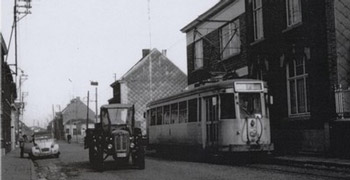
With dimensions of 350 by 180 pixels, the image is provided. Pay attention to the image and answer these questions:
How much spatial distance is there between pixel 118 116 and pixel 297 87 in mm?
7391

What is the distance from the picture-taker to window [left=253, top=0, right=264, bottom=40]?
76.2ft

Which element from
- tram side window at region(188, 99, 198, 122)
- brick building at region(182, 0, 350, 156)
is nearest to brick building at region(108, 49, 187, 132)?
brick building at region(182, 0, 350, 156)

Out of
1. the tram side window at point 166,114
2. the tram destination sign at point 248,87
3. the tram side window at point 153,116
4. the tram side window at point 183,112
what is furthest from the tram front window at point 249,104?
the tram side window at point 153,116

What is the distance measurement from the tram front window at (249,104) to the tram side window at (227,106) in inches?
11.4

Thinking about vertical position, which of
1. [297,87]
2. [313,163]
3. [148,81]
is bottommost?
[313,163]

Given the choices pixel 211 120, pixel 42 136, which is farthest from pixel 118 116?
pixel 42 136

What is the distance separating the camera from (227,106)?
57.5 feet

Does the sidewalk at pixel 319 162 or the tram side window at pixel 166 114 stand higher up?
the tram side window at pixel 166 114

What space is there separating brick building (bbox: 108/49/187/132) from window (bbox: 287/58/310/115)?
35.7 m

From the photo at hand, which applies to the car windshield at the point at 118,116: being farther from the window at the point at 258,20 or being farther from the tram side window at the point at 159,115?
the window at the point at 258,20

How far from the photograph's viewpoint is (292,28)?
64.8 ft

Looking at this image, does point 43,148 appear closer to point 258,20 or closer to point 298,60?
point 258,20

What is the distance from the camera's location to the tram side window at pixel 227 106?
1736cm

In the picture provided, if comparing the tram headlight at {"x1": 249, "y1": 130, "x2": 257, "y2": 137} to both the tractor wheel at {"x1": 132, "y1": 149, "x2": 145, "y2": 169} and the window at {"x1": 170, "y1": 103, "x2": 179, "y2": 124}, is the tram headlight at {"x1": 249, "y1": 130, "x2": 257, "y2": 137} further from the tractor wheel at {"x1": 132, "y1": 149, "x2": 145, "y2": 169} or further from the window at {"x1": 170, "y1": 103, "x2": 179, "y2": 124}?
the window at {"x1": 170, "y1": 103, "x2": 179, "y2": 124}
